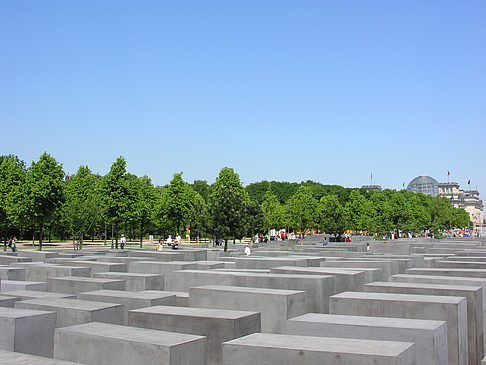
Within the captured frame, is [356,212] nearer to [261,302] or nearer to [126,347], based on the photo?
[261,302]

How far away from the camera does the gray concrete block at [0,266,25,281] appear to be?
50.1ft

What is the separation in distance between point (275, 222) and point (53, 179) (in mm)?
36039

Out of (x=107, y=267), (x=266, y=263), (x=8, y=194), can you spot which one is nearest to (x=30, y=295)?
(x=107, y=267)

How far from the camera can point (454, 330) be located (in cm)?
800

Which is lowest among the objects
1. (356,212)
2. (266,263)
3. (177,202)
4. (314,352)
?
(314,352)

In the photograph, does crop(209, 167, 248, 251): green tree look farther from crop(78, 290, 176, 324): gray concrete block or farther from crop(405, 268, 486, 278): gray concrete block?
crop(78, 290, 176, 324): gray concrete block

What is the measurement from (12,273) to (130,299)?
7621 millimetres

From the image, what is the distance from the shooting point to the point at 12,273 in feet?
50.8

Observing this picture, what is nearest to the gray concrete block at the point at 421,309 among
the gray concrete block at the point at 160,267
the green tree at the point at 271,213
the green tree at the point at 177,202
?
the gray concrete block at the point at 160,267

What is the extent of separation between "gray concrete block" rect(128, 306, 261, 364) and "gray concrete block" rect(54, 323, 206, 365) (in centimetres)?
96

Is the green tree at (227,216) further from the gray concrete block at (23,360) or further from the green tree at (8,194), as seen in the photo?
the gray concrete block at (23,360)

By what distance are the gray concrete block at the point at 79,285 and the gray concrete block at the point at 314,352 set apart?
253 inches

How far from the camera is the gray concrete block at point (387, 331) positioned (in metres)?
6.61

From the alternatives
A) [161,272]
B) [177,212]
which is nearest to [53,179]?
[177,212]
